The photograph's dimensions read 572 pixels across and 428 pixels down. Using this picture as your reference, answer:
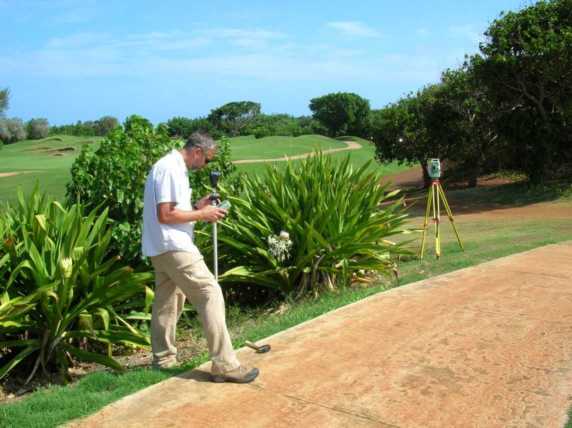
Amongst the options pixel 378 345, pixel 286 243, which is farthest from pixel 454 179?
pixel 378 345

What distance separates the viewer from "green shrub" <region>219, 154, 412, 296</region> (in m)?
8.13

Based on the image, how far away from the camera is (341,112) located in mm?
88812

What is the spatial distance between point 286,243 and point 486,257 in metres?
2.91

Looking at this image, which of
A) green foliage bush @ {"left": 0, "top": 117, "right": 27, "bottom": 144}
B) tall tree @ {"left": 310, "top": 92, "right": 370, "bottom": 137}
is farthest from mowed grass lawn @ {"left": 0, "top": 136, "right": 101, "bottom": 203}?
tall tree @ {"left": 310, "top": 92, "right": 370, "bottom": 137}

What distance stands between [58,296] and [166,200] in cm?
200

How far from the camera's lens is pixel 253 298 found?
29.2 ft

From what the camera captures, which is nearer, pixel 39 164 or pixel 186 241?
pixel 186 241

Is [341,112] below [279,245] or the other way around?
the other way around

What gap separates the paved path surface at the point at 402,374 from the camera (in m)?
4.38

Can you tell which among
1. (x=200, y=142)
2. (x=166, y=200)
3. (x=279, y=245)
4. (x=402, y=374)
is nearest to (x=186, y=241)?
(x=166, y=200)

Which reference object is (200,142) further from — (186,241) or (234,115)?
(234,115)

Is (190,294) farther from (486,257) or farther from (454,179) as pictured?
(454,179)

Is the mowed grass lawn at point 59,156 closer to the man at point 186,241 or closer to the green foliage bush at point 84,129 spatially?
the green foliage bush at point 84,129

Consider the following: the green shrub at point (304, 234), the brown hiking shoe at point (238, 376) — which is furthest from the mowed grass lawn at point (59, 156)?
the brown hiking shoe at point (238, 376)
